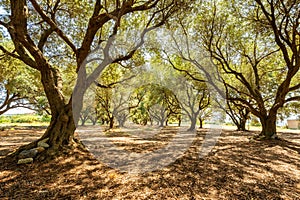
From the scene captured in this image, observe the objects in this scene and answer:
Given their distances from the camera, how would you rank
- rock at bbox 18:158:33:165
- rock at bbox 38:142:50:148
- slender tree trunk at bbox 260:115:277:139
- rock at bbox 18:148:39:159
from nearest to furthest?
rock at bbox 18:158:33:165
rock at bbox 18:148:39:159
rock at bbox 38:142:50:148
slender tree trunk at bbox 260:115:277:139

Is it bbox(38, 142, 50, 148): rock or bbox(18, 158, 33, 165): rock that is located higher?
bbox(38, 142, 50, 148): rock

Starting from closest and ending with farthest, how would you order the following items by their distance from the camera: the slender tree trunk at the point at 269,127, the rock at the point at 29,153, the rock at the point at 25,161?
the rock at the point at 25,161 < the rock at the point at 29,153 < the slender tree trunk at the point at 269,127

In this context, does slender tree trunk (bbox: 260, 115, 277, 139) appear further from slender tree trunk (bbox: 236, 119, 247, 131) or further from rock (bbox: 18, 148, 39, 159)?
rock (bbox: 18, 148, 39, 159)

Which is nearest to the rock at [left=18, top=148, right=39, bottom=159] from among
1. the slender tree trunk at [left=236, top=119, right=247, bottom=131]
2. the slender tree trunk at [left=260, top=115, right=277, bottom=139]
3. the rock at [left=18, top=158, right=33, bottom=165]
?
the rock at [left=18, top=158, right=33, bottom=165]

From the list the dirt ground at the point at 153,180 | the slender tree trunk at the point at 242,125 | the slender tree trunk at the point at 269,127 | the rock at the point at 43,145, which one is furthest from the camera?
the slender tree trunk at the point at 242,125

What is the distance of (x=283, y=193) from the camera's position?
330 centimetres

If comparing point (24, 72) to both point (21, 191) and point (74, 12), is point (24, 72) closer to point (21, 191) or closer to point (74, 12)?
point (74, 12)

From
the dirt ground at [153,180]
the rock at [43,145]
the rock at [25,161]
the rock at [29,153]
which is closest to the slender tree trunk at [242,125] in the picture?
the dirt ground at [153,180]

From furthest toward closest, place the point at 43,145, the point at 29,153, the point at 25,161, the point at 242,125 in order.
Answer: the point at 242,125 → the point at 43,145 → the point at 29,153 → the point at 25,161

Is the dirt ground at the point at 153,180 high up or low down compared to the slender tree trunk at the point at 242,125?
down

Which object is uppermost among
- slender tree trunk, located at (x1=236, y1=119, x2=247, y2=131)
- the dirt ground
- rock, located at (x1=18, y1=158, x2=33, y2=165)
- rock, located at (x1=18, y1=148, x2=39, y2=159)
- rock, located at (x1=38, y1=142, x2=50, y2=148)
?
slender tree trunk, located at (x1=236, y1=119, x2=247, y2=131)

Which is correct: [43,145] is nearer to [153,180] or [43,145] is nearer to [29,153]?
[29,153]

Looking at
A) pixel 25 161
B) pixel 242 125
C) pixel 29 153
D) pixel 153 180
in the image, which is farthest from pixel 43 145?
pixel 242 125

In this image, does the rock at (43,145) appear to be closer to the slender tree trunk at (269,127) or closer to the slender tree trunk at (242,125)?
the slender tree trunk at (269,127)
